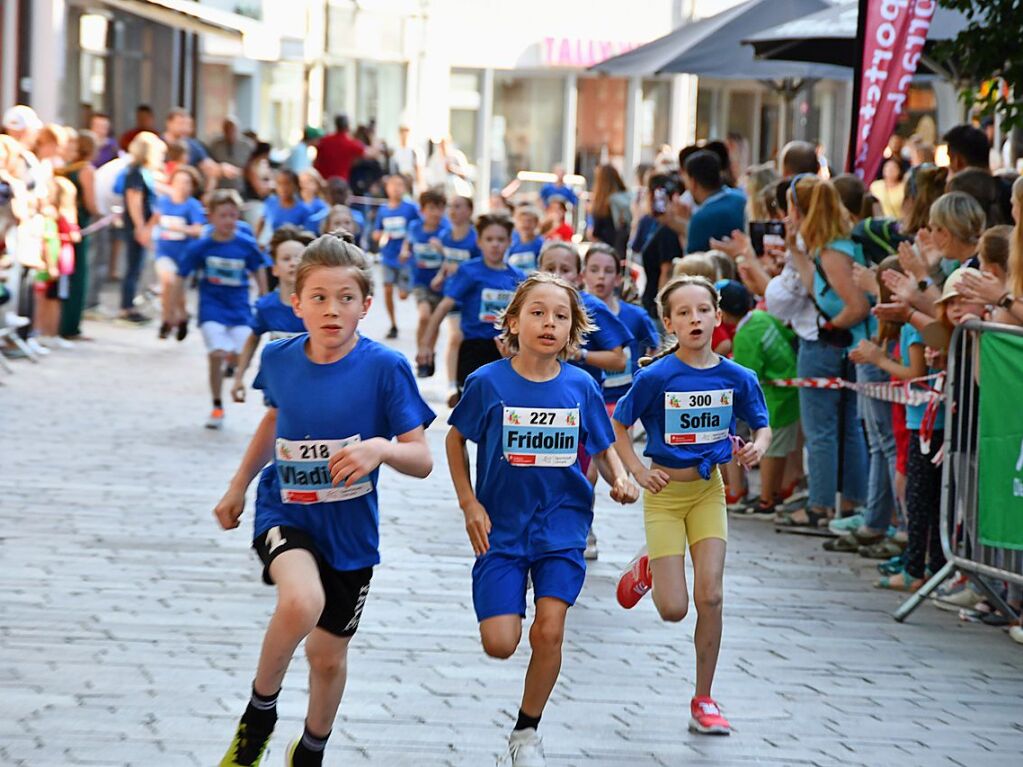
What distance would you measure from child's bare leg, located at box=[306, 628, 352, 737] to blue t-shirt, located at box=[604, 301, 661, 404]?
156 inches

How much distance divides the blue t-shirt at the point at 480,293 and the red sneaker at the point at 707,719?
547 cm

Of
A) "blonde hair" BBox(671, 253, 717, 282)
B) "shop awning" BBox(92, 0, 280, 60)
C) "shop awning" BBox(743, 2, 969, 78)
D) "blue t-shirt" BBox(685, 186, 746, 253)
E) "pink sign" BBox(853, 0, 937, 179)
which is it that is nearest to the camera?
"blonde hair" BBox(671, 253, 717, 282)

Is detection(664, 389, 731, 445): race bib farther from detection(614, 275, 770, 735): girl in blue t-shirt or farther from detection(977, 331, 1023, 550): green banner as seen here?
detection(977, 331, 1023, 550): green banner

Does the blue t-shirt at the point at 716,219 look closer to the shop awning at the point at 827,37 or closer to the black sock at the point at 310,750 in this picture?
the shop awning at the point at 827,37

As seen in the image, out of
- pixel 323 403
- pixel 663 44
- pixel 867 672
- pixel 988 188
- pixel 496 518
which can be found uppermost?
pixel 663 44

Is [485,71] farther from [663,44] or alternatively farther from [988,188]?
[988,188]

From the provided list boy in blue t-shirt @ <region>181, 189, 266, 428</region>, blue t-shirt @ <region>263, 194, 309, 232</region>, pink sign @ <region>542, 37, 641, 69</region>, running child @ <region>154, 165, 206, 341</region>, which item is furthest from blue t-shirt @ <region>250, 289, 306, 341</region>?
pink sign @ <region>542, 37, 641, 69</region>

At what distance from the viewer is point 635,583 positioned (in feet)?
21.5

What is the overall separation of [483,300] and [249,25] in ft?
60.0

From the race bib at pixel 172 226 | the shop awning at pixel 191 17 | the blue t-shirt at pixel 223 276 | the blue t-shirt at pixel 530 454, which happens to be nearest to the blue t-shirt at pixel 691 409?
the blue t-shirt at pixel 530 454

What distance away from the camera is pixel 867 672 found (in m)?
7.36

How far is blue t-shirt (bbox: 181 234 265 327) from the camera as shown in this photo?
13.9 meters

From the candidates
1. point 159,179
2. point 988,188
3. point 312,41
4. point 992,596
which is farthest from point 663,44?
point 312,41

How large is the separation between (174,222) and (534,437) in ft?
42.0
